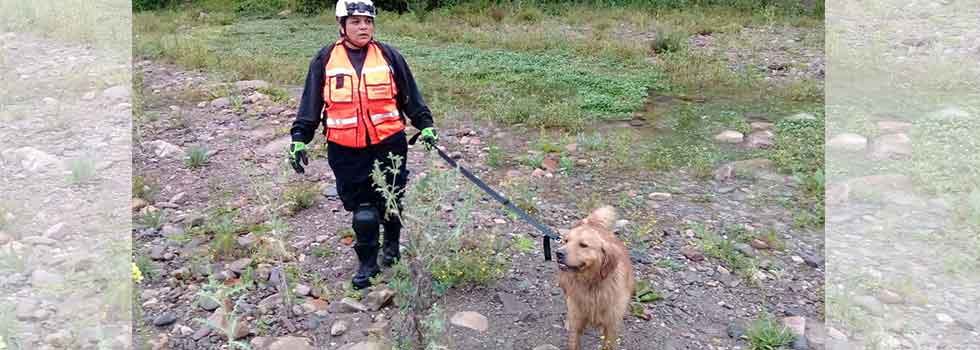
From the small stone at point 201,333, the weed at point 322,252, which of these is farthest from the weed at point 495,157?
the small stone at point 201,333

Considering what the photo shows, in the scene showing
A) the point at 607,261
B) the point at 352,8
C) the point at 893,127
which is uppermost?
Answer: the point at 352,8

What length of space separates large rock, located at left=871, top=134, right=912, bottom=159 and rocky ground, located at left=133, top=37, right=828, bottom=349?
0.86 m

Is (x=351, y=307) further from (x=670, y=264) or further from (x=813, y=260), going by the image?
(x=813, y=260)

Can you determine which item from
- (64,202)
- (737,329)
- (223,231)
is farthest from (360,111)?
(64,202)

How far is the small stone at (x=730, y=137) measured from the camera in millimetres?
7482

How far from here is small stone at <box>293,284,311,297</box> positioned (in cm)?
487

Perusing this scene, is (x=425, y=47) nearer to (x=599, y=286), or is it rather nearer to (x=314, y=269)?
(x=314, y=269)

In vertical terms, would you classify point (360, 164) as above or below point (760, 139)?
above

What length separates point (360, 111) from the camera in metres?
4.38

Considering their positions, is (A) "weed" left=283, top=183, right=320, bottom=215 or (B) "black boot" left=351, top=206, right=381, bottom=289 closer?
(B) "black boot" left=351, top=206, right=381, bottom=289

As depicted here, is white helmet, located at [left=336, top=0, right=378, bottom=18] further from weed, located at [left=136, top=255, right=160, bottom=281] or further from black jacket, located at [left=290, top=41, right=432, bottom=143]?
weed, located at [left=136, top=255, right=160, bottom=281]

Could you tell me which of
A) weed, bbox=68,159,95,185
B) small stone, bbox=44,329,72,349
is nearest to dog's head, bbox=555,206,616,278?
small stone, bbox=44,329,72,349

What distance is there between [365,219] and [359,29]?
1111mm

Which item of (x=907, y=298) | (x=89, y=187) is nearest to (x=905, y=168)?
(x=907, y=298)
